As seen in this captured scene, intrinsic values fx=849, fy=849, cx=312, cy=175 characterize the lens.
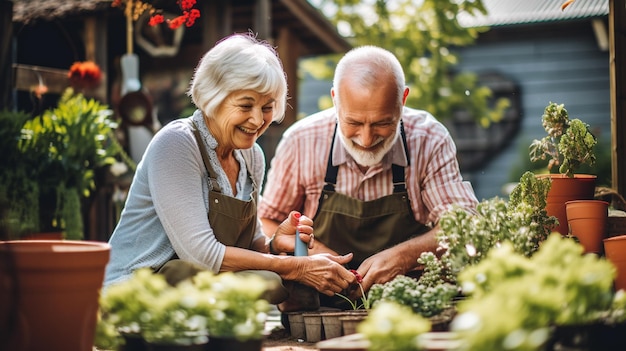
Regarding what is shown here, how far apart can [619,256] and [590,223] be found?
33cm

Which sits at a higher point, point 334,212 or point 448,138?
point 448,138

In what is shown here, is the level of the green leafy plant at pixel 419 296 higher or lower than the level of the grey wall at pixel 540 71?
lower

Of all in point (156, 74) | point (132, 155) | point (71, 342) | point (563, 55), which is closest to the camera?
point (71, 342)

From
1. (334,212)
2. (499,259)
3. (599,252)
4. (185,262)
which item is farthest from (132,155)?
(499,259)

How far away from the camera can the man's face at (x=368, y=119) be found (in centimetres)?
411

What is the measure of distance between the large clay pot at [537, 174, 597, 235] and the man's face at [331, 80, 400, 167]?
2.70 feet

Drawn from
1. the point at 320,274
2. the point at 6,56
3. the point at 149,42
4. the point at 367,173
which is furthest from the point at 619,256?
the point at 149,42

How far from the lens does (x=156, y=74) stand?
982cm

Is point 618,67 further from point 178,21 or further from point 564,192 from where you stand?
point 178,21

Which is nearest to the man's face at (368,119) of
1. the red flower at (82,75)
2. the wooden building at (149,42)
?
the wooden building at (149,42)

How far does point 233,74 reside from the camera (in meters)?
3.57

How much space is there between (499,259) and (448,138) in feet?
7.95

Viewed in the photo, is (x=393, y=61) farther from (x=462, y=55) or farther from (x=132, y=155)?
(x=462, y=55)

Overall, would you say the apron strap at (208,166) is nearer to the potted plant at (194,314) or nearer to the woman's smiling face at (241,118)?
the woman's smiling face at (241,118)
